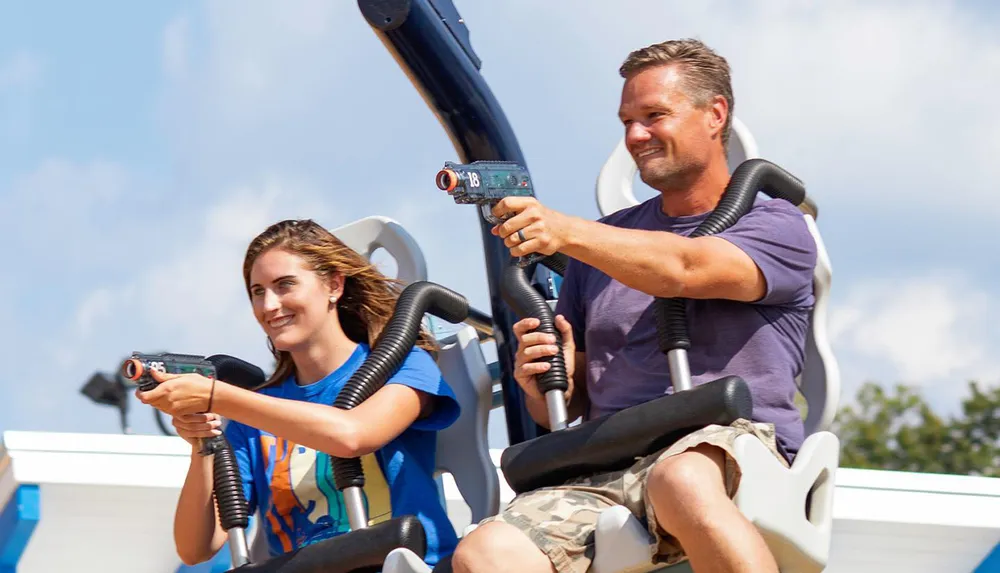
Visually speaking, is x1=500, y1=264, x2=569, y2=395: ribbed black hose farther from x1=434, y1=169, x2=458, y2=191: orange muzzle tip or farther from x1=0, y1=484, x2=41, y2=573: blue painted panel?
x1=0, y1=484, x2=41, y2=573: blue painted panel

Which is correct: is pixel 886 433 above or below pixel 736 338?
below

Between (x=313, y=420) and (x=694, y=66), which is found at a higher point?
(x=694, y=66)

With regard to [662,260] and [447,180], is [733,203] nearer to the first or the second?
[662,260]

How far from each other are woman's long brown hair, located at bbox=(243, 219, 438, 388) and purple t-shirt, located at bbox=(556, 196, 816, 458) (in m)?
0.56

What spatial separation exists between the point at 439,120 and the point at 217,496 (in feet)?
4.09

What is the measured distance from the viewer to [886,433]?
20.3 metres

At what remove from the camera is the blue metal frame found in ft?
12.2

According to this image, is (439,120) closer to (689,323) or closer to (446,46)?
(446,46)

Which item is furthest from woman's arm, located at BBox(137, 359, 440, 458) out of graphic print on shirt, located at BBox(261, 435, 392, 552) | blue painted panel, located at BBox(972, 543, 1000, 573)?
blue painted panel, located at BBox(972, 543, 1000, 573)

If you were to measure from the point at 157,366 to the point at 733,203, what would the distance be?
1.27 meters

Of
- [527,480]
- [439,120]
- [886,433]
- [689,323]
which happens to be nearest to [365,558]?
[527,480]

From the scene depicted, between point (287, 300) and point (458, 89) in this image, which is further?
point (458, 89)

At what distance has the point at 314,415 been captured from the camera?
306cm

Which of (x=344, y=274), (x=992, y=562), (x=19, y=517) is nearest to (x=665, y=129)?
(x=344, y=274)
